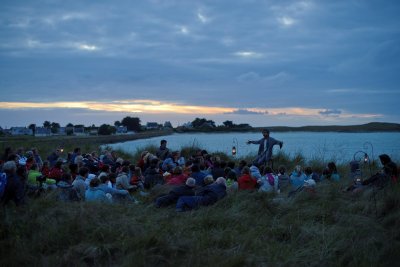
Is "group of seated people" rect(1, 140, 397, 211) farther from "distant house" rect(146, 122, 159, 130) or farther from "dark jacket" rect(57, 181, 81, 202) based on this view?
"distant house" rect(146, 122, 159, 130)

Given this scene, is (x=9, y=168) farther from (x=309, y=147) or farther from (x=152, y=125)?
(x=152, y=125)

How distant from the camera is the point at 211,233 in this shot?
18.5ft

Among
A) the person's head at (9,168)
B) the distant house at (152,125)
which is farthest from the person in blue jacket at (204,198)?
the distant house at (152,125)

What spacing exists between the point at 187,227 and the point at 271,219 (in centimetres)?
140

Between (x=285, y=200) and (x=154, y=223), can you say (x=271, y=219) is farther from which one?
(x=154, y=223)

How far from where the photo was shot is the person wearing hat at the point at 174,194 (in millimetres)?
7469

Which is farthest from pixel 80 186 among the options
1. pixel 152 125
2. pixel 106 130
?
pixel 152 125

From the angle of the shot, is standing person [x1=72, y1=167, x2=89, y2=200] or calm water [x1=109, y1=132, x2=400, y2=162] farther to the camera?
calm water [x1=109, y1=132, x2=400, y2=162]

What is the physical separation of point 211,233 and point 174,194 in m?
2.00

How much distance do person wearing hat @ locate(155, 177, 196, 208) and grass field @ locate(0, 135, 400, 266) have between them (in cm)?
33

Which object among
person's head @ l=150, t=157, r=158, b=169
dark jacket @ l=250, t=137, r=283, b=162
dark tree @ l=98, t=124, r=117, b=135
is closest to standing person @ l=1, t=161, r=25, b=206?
person's head @ l=150, t=157, r=158, b=169

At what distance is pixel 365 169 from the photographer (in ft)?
40.5

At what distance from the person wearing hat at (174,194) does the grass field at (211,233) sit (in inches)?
13.1

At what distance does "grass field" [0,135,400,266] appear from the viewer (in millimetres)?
4879
